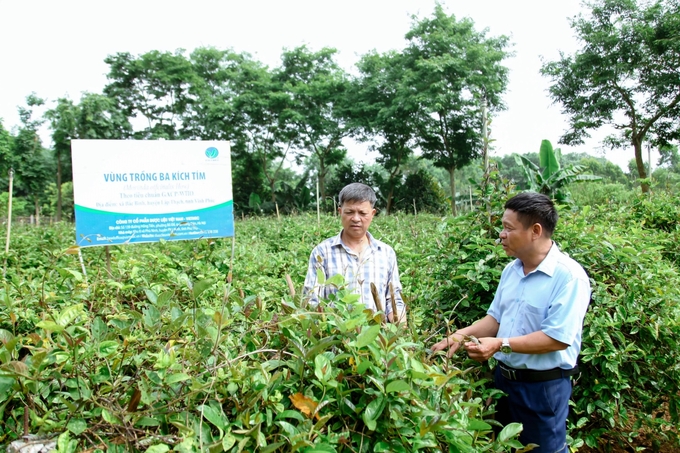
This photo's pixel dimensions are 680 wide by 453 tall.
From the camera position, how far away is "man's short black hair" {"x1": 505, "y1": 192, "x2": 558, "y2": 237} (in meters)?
1.94

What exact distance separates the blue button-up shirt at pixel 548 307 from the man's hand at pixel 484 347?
0.21m

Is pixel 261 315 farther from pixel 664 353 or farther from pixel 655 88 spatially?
pixel 655 88

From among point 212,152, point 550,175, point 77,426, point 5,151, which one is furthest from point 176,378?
point 5,151

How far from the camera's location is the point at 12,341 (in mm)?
1041

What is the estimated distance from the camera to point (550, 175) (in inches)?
293

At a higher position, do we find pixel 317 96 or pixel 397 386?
pixel 317 96

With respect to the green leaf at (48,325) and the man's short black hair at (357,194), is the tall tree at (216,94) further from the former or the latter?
the green leaf at (48,325)

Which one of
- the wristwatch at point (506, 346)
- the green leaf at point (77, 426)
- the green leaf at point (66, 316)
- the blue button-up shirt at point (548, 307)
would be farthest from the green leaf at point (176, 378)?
the blue button-up shirt at point (548, 307)

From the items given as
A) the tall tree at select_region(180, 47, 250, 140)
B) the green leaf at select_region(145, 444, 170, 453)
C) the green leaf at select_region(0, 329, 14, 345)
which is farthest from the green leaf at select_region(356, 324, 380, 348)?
the tall tree at select_region(180, 47, 250, 140)

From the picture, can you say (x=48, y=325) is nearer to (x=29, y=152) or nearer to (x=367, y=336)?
(x=367, y=336)

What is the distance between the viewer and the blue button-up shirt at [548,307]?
6.24 feet

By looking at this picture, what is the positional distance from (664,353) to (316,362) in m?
2.32

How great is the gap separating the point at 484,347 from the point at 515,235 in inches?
19.8

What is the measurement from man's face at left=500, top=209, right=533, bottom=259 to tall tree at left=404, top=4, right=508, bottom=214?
644 inches
